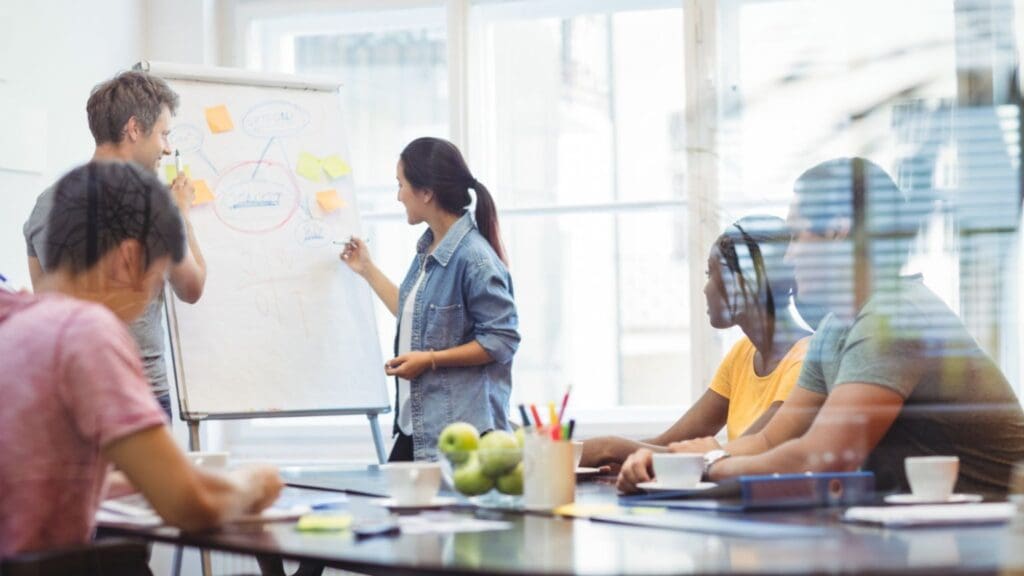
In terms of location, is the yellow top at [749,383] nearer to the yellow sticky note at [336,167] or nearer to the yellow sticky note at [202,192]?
the yellow sticky note at [336,167]

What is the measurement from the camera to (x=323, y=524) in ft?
4.97

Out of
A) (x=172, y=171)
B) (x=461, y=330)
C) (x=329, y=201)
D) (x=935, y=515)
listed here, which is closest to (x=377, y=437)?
(x=461, y=330)

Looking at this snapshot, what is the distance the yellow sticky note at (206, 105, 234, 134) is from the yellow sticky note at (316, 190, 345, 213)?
0.32 meters

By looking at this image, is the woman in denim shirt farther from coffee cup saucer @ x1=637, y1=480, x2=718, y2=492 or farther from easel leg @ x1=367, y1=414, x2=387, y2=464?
coffee cup saucer @ x1=637, y1=480, x2=718, y2=492

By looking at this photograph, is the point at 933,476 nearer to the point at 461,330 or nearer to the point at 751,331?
the point at 751,331

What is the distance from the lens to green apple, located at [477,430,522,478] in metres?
1.78

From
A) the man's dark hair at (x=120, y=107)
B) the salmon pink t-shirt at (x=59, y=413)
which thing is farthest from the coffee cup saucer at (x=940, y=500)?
the man's dark hair at (x=120, y=107)

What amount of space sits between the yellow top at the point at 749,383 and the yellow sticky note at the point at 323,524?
1176 millimetres

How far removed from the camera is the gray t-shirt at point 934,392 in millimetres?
1879

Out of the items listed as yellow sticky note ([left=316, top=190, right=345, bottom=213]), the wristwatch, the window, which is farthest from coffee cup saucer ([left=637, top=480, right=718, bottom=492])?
the window

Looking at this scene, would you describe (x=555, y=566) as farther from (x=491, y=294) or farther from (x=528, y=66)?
(x=528, y=66)

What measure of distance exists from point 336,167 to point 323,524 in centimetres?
229

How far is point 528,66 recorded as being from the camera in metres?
4.14

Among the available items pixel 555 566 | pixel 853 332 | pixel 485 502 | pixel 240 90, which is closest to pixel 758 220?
pixel 853 332
